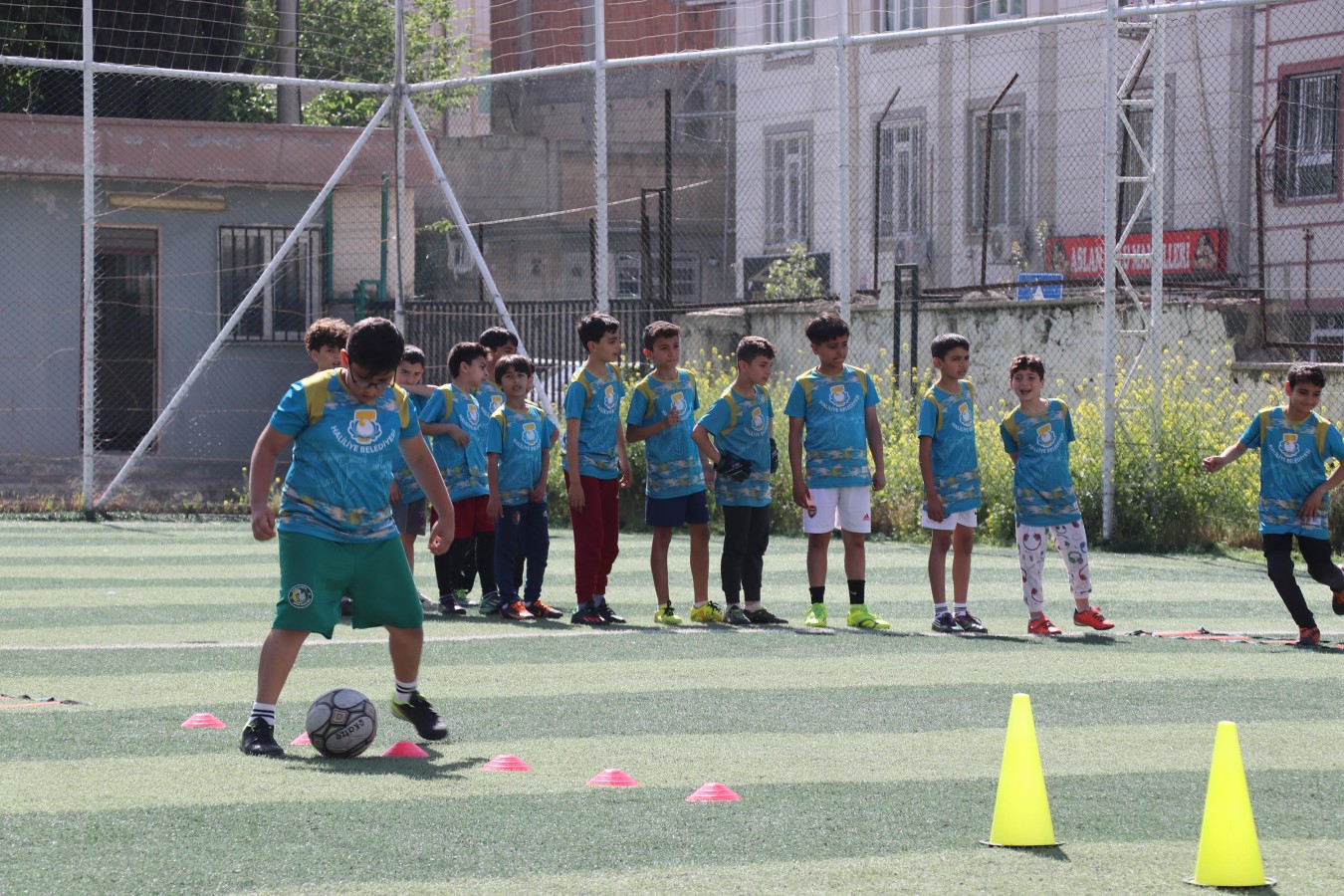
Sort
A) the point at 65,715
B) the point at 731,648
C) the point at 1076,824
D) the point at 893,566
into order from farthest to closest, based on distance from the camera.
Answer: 1. the point at 893,566
2. the point at 731,648
3. the point at 65,715
4. the point at 1076,824

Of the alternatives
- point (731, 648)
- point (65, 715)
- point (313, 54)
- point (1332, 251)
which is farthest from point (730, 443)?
point (313, 54)

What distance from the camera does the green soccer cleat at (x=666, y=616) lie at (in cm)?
998

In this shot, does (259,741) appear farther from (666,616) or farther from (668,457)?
(668,457)

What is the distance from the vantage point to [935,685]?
764 centimetres

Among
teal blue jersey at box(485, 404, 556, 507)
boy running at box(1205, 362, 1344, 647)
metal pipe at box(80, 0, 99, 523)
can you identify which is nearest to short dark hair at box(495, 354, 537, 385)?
teal blue jersey at box(485, 404, 556, 507)

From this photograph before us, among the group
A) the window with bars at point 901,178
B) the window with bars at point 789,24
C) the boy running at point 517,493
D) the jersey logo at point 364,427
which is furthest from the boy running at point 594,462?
the window with bars at point 789,24

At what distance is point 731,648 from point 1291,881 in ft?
15.1

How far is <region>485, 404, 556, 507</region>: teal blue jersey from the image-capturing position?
34.1 ft

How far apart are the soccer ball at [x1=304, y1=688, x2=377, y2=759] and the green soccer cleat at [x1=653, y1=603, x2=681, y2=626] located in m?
4.01

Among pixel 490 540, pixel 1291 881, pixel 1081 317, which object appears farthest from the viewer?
pixel 1081 317

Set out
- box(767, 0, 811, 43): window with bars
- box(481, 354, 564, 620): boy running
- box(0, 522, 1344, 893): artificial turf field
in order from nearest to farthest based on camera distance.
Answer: box(0, 522, 1344, 893): artificial turf field
box(481, 354, 564, 620): boy running
box(767, 0, 811, 43): window with bars

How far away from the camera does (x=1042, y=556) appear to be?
31.9 feet

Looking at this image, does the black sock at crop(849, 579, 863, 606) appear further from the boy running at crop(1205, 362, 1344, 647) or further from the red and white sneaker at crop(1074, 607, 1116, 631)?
the boy running at crop(1205, 362, 1344, 647)

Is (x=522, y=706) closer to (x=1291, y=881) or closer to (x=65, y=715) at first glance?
(x=65, y=715)
